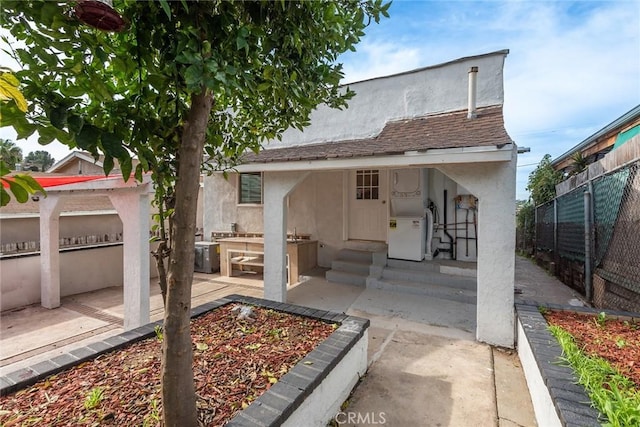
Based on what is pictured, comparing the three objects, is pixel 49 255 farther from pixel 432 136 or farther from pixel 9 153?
pixel 432 136

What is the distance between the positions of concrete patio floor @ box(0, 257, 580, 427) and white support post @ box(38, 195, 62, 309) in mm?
282

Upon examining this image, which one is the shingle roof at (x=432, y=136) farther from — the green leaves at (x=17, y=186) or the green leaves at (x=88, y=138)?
the green leaves at (x=17, y=186)

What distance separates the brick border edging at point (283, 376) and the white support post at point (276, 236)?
2.65 m

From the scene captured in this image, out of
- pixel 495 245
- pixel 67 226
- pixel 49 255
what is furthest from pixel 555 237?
pixel 67 226

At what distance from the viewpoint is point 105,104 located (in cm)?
173

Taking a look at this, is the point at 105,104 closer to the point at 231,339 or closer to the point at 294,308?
the point at 231,339

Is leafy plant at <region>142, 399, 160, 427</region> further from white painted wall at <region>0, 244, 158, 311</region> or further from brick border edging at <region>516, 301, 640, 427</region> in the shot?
white painted wall at <region>0, 244, 158, 311</region>

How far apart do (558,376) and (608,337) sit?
1.67 meters

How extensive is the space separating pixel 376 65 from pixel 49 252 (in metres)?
9.31

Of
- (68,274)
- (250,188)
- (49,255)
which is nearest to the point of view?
(49,255)

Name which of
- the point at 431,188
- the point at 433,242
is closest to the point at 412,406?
the point at 433,242

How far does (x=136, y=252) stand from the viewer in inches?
196

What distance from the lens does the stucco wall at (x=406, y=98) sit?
6.61 m

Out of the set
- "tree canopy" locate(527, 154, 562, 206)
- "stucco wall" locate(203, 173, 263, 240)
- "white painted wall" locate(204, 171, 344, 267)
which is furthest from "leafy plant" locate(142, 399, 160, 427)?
"tree canopy" locate(527, 154, 562, 206)
